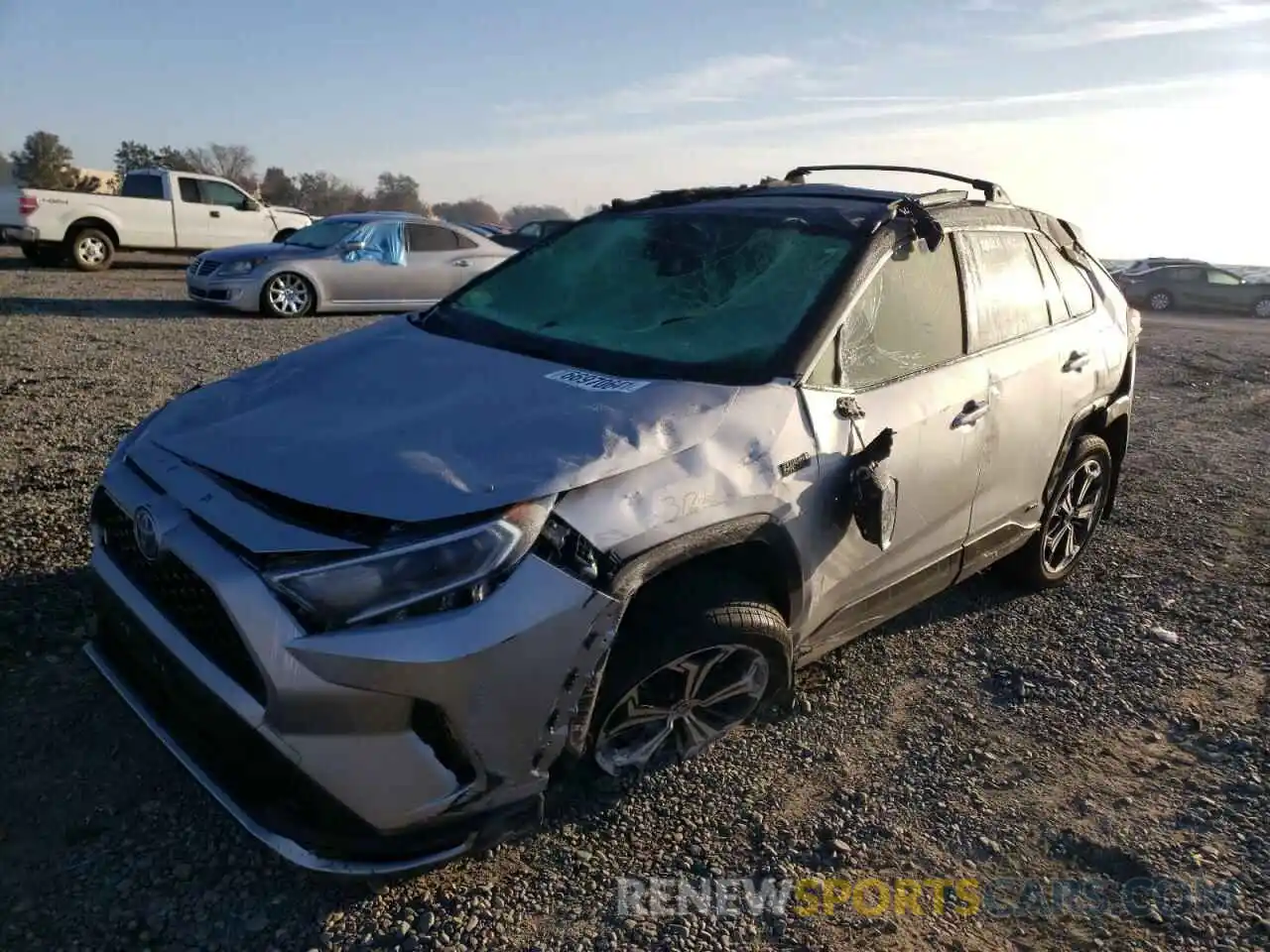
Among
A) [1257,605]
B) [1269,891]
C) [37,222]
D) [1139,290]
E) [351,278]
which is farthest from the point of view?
[1139,290]

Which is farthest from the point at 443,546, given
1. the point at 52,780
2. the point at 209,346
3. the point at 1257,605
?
the point at 209,346

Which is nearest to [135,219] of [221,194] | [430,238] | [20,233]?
[221,194]

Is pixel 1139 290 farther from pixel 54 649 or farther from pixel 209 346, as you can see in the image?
pixel 54 649

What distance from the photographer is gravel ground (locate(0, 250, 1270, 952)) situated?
7.52ft

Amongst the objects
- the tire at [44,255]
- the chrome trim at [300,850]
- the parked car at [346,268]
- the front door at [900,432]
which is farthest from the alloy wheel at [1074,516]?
the tire at [44,255]

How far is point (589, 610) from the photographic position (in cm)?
218

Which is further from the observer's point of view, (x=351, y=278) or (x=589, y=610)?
(x=351, y=278)

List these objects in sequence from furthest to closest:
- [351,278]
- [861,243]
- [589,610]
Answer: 1. [351,278]
2. [861,243]
3. [589,610]

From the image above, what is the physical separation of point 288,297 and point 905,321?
9875mm

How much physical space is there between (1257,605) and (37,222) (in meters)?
16.5

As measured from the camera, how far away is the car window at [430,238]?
12.5 meters

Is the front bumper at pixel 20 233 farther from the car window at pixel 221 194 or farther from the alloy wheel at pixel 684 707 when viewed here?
the alloy wheel at pixel 684 707

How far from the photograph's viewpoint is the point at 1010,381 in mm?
3586

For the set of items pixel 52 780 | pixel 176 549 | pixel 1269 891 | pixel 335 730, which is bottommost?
pixel 1269 891
